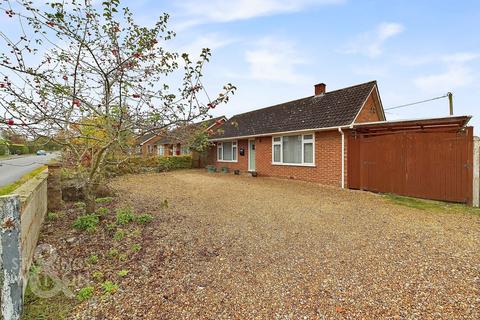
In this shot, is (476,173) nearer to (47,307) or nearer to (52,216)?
(47,307)

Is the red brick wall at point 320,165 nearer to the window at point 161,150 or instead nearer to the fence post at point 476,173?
the fence post at point 476,173

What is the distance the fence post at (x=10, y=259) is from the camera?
2.29 metres

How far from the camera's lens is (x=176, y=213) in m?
6.10

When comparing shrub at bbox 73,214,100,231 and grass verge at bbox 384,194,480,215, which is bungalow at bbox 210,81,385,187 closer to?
grass verge at bbox 384,194,480,215

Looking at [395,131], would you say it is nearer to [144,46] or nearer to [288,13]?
[288,13]

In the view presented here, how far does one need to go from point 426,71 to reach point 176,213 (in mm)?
14938

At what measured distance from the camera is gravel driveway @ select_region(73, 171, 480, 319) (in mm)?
2494

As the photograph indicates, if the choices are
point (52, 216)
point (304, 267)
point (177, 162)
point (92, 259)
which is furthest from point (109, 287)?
point (177, 162)

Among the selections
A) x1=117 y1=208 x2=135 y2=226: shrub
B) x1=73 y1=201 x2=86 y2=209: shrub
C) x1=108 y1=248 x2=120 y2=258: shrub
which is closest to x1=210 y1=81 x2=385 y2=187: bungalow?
x1=117 y1=208 x2=135 y2=226: shrub

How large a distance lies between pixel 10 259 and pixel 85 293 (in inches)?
33.7

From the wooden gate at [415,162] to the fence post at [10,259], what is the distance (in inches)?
380

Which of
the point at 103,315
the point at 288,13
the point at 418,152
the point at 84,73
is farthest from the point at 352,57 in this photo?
the point at 103,315

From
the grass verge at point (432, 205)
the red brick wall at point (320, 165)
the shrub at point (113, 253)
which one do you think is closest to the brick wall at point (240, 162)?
the red brick wall at point (320, 165)

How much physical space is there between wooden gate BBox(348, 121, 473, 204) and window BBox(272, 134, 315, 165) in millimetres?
2036
